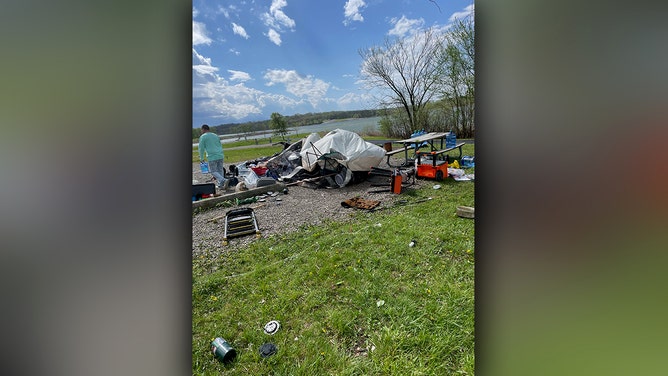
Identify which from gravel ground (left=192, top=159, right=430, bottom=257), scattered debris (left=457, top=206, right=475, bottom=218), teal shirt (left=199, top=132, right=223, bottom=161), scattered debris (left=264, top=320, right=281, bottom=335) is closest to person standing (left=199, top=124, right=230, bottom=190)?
teal shirt (left=199, top=132, right=223, bottom=161)

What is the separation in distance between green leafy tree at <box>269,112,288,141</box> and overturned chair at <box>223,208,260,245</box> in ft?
22.8

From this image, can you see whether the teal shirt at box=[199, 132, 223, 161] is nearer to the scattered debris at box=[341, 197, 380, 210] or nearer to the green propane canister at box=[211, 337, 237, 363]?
the scattered debris at box=[341, 197, 380, 210]

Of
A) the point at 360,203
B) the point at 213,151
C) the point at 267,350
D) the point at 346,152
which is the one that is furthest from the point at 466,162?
the point at 267,350

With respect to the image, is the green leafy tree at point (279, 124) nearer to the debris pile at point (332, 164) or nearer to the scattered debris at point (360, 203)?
the debris pile at point (332, 164)

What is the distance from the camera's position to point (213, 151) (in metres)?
5.07

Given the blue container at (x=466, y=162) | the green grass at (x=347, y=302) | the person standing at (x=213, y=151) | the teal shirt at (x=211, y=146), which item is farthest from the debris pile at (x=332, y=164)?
the green grass at (x=347, y=302)

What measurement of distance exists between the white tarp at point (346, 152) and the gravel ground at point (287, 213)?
451mm

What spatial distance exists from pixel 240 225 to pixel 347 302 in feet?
7.23

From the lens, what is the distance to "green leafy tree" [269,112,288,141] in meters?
10.8
